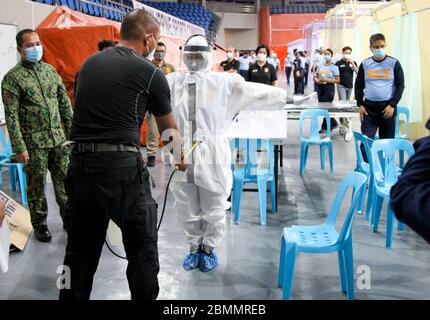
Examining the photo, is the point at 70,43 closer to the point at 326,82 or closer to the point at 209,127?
the point at 209,127

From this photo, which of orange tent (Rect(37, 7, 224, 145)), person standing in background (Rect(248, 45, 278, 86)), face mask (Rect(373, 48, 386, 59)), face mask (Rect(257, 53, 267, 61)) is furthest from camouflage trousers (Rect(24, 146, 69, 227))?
face mask (Rect(257, 53, 267, 61))

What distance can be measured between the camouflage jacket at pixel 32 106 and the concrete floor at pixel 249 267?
2.68ft

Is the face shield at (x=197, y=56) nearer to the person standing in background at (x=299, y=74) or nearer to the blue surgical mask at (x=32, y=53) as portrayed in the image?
the blue surgical mask at (x=32, y=53)

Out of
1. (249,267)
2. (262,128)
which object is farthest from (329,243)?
(262,128)

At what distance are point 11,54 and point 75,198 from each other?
4712mm

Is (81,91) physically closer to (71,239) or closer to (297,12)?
(71,239)

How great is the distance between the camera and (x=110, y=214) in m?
2.08

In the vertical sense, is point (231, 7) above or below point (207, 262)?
above

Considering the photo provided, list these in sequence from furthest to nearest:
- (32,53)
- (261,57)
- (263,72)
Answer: (261,57) → (263,72) → (32,53)

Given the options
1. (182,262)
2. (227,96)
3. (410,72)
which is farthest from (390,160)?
(410,72)

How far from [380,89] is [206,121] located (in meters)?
2.70

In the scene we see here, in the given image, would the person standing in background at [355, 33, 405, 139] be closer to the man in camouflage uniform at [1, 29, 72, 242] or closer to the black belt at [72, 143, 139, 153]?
the man in camouflage uniform at [1, 29, 72, 242]

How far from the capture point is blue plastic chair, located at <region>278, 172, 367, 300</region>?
8.50 ft

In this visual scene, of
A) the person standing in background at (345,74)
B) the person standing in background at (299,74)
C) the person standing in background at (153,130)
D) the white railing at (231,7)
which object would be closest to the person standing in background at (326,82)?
the person standing in background at (345,74)
